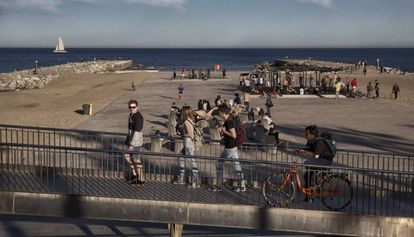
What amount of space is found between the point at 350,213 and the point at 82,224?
5.82 meters

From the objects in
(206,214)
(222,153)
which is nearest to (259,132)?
(222,153)

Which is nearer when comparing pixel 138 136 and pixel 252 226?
pixel 252 226

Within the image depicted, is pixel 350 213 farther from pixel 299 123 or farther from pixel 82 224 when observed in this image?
pixel 299 123

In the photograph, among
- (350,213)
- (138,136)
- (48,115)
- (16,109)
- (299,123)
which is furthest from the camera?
(16,109)

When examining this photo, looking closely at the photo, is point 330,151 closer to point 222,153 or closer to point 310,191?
point 310,191

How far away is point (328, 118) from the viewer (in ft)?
96.8

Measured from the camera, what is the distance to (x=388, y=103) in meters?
37.3

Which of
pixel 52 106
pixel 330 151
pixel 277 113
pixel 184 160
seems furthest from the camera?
pixel 52 106

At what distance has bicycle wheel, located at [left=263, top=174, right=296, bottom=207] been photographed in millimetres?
10375

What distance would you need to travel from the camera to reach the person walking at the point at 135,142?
11.1m

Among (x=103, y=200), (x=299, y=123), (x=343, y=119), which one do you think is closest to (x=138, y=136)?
(x=103, y=200)

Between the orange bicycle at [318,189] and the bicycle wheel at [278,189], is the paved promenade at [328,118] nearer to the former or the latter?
the orange bicycle at [318,189]

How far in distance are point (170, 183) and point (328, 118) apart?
19458 millimetres

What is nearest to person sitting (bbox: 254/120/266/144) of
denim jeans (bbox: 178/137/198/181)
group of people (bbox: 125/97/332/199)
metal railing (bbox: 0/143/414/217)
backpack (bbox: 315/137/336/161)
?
metal railing (bbox: 0/143/414/217)
